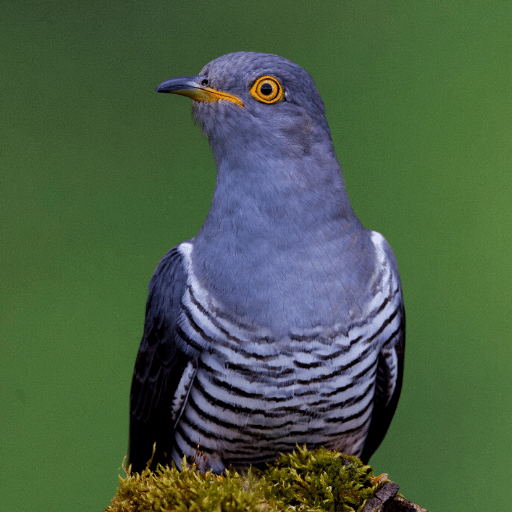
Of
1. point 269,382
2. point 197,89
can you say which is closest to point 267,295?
point 269,382

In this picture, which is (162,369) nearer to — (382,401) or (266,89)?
(382,401)

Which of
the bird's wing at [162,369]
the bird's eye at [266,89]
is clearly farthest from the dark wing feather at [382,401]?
the bird's eye at [266,89]

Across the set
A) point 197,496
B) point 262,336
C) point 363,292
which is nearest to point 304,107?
point 363,292

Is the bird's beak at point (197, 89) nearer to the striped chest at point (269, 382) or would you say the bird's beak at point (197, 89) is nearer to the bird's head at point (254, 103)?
the bird's head at point (254, 103)

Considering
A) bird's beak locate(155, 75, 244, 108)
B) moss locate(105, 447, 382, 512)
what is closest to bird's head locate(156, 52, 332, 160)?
bird's beak locate(155, 75, 244, 108)

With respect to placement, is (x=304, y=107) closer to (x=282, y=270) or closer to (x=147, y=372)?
(x=282, y=270)
